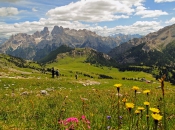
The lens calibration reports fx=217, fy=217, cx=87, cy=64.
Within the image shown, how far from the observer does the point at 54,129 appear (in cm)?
703

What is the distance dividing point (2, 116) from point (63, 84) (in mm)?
30931

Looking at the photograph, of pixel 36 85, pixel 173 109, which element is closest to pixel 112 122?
pixel 173 109

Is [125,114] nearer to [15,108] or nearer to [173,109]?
[173,109]

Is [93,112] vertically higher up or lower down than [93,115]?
lower down

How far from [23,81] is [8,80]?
2611 mm

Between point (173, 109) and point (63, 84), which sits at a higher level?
point (173, 109)

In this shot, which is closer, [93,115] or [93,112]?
[93,115]

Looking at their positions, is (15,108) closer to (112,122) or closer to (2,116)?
(2,116)

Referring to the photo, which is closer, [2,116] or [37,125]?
[37,125]

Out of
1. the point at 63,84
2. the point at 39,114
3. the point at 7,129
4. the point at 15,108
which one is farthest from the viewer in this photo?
the point at 63,84

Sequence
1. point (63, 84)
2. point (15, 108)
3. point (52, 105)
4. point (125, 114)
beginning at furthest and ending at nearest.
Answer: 1. point (63, 84)
2. point (52, 105)
3. point (15, 108)
4. point (125, 114)

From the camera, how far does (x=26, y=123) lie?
328 inches

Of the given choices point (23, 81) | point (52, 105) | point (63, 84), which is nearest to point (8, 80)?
point (23, 81)

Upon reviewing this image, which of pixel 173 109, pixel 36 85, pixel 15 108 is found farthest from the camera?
pixel 36 85
